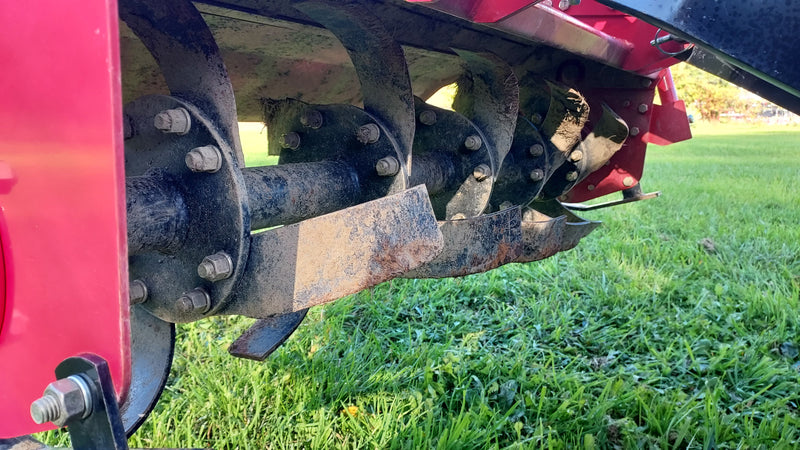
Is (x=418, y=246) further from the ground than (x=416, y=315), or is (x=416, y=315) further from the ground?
(x=418, y=246)

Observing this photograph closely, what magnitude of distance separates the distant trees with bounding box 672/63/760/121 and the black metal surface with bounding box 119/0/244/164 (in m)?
32.7

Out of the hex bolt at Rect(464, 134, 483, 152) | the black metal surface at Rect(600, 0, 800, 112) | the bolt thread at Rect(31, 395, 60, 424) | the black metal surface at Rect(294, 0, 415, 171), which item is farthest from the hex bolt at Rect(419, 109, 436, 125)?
the bolt thread at Rect(31, 395, 60, 424)

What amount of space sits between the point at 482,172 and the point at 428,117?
211mm

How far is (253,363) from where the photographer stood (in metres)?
2.52

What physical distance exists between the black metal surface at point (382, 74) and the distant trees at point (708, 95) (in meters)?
32.3

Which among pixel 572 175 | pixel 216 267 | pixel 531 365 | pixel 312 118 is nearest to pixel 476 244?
pixel 312 118

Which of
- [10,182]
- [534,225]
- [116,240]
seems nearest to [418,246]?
[116,240]

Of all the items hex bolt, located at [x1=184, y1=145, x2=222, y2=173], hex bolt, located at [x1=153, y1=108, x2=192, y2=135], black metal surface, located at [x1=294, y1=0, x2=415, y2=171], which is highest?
black metal surface, located at [x1=294, y1=0, x2=415, y2=171]

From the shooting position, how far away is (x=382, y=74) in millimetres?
1446

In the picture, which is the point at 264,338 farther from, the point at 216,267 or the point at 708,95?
the point at 708,95

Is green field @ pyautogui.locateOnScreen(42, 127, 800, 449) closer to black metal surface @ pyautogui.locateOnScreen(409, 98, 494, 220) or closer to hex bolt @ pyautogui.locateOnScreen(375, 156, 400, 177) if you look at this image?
hex bolt @ pyautogui.locateOnScreen(375, 156, 400, 177)

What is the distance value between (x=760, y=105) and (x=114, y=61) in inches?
1685

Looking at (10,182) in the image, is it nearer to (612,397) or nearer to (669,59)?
(669,59)

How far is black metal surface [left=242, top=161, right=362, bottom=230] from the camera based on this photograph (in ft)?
4.07
